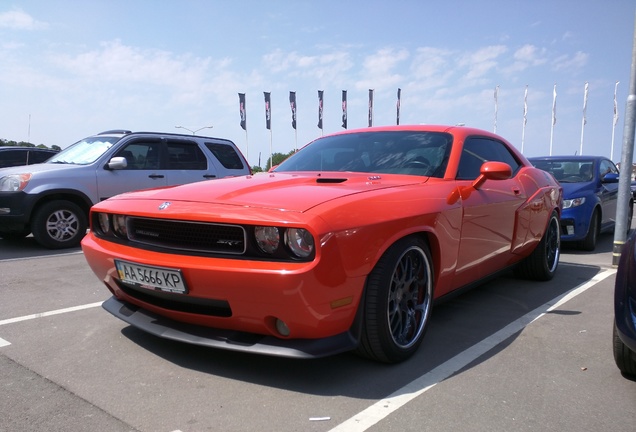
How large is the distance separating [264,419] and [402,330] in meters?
1.08

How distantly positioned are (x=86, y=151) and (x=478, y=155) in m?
6.11

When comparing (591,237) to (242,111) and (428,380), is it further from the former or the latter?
(242,111)

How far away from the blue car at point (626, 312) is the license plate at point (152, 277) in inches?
86.7

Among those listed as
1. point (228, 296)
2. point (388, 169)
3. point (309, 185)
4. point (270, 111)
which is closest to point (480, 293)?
point (388, 169)

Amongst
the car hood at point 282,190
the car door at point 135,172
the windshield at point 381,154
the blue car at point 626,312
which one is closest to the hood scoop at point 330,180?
the car hood at point 282,190

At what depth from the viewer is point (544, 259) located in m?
5.18

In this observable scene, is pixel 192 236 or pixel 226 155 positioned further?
pixel 226 155

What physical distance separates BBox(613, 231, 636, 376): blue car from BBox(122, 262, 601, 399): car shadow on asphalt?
2.36 ft

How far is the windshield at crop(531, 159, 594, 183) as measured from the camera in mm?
8086

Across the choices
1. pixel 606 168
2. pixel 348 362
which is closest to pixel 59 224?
pixel 348 362

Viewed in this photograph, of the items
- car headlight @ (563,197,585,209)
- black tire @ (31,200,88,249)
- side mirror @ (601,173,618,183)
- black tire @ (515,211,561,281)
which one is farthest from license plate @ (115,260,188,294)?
side mirror @ (601,173,618,183)

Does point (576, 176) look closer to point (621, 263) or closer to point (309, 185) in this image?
point (621, 263)

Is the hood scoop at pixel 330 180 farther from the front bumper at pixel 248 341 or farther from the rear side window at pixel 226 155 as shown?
the rear side window at pixel 226 155

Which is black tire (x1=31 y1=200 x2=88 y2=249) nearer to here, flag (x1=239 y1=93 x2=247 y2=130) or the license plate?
the license plate
